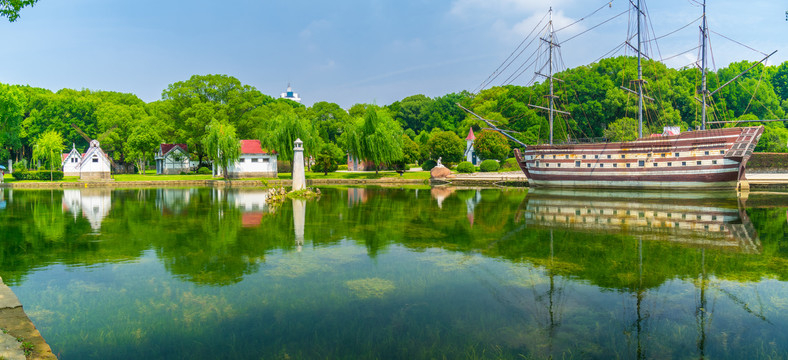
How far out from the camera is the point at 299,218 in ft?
59.0

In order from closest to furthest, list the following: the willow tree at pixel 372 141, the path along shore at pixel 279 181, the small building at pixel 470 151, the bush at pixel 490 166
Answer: the path along shore at pixel 279 181 < the willow tree at pixel 372 141 < the bush at pixel 490 166 < the small building at pixel 470 151

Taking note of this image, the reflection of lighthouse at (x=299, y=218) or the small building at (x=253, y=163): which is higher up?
the small building at (x=253, y=163)

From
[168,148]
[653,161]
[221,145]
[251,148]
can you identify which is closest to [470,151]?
[251,148]

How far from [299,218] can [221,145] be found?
30093 mm

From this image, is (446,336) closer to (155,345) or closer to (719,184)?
(155,345)

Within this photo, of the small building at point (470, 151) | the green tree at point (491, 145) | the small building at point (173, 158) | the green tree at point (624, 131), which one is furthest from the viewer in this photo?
the small building at point (470, 151)

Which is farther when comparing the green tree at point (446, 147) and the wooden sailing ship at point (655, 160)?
the green tree at point (446, 147)

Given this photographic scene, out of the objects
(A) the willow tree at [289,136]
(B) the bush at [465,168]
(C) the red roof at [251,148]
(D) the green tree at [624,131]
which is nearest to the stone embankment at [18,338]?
(A) the willow tree at [289,136]

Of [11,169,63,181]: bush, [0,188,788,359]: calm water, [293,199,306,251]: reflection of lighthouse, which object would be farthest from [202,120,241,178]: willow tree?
[0,188,788,359]: calm water

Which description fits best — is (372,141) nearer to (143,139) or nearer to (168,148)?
(143,139)

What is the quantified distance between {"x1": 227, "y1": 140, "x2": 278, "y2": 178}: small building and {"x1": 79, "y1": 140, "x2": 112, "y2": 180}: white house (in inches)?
497

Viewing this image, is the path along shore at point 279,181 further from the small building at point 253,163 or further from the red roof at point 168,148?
the red roof at point 168,148

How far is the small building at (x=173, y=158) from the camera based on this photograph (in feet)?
190

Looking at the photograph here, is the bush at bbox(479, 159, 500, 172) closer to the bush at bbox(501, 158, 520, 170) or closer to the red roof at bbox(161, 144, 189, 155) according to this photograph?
the bush at bbox(501, 158, 520, 170)
